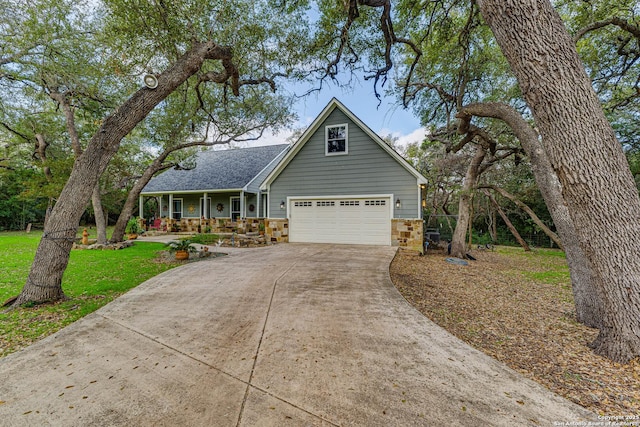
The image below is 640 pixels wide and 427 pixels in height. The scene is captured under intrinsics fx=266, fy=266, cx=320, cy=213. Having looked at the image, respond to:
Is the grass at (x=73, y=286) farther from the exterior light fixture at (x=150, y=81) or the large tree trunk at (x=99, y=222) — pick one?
the exterior light fixture at (x=150, y=81)

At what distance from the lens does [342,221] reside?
10.6 metres

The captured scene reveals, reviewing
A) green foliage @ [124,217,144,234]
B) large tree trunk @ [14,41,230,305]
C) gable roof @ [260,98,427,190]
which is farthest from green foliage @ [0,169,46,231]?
large tree trunk @ [14,41,230,305]

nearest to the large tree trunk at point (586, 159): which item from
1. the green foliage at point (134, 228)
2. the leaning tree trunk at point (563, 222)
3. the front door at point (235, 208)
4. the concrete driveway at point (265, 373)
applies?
the leaning tree trunk at point (563, 222)

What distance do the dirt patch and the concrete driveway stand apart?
14.1 inches

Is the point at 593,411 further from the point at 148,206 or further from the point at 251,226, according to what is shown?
the point at 148,206

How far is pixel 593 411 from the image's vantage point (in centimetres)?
192

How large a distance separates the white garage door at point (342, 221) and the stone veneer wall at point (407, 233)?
0.23 meters

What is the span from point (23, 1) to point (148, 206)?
21.0m

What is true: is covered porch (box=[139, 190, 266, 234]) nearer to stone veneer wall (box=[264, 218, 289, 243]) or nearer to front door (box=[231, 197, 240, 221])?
front door (box=[231, 197, 240, 221])

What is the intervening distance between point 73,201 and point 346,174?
26.6 ft

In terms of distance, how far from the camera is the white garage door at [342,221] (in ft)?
33.1

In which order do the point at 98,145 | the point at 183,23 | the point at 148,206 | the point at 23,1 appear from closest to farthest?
1. the point at 98,145
2. the point at 183,23
3. the point at 23,1
4. the point at 148,206

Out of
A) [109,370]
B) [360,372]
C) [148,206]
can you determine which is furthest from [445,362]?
[148,206]

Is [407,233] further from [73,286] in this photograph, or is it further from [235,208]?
[235,208]
